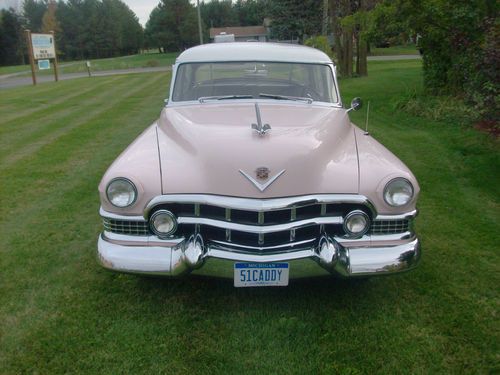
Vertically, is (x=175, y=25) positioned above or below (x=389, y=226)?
above

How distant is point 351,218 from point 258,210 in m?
0.61

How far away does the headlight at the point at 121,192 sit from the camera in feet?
10.1

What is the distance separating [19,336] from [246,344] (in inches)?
55.5

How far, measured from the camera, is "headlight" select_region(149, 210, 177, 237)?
3.05 m

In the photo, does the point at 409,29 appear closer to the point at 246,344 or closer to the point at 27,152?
the point at 27,152

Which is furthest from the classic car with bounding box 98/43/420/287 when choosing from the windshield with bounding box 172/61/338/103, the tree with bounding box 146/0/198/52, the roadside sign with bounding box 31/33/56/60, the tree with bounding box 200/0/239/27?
the tree with bounding box 200/0/239/27

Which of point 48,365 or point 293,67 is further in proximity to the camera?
point 293,67

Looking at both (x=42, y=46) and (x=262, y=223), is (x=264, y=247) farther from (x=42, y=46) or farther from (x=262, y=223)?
(x=42, y=46)

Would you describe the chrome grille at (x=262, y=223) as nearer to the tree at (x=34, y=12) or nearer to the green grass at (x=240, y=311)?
the green grass at (x=240, y=311)

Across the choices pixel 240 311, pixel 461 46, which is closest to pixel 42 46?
pixel 461 46

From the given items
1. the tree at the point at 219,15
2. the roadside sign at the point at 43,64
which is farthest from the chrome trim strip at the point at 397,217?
the tree at the point at 219,15

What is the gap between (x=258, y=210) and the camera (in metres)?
2.92

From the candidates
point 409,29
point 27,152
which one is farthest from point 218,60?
point 409,29

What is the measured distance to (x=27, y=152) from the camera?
788 centimetres
